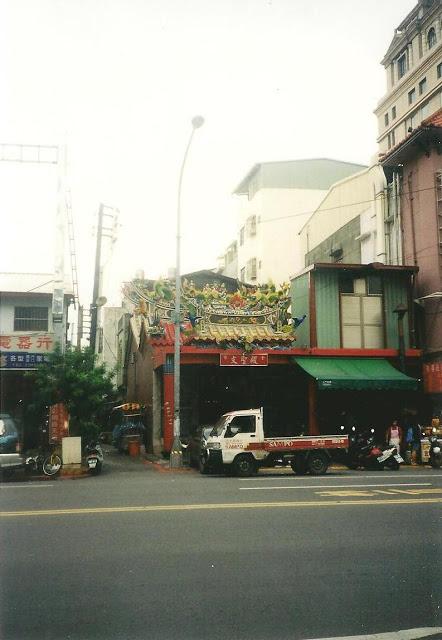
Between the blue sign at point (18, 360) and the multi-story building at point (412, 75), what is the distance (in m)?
27.8

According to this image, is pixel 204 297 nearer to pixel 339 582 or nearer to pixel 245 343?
pixel 245 343

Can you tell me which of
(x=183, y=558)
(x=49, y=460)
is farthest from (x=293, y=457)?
(x=183, y=558)

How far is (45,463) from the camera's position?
19688 millimetres

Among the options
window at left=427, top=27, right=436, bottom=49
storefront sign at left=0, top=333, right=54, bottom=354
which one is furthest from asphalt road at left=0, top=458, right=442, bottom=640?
window at left=427, top=27, right=436, bottom=49

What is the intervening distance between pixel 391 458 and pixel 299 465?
3.74 meters

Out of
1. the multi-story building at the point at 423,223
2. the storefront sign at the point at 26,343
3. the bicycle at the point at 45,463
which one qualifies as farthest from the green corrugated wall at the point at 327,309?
the bicycle at the point at 45,463

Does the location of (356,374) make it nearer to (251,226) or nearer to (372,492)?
(372,492)

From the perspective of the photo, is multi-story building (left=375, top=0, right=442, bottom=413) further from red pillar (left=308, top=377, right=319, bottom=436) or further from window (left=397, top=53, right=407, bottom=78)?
window (left=397, top=53, right=407, bottom=78)

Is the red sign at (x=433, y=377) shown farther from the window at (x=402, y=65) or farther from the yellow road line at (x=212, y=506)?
the window at (x=402, y=65)

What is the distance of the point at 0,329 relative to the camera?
1093 inches

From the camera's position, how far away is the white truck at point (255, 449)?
63.3 feet

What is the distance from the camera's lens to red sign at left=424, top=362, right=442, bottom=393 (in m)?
25.8

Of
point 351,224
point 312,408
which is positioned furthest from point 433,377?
point 351,224

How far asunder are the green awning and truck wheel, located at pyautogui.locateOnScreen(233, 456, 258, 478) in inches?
260
